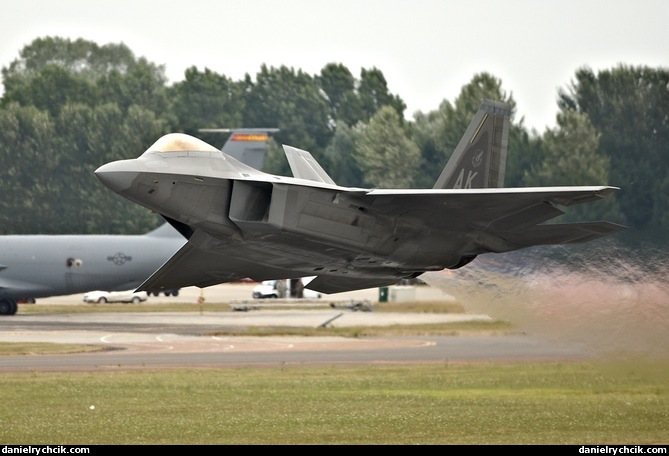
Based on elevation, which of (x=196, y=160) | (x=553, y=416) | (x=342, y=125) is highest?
(x=342, y=125)

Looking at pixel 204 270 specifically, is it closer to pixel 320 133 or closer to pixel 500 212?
pixel 500 212

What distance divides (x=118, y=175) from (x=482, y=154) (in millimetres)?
9423

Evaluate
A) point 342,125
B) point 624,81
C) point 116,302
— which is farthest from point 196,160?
point 342,125

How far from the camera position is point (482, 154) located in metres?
25.4

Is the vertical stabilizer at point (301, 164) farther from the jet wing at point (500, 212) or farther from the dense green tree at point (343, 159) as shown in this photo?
the dense green tree at point (343, 159)

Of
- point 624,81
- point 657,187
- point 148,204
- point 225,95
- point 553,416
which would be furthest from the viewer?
point 225,95

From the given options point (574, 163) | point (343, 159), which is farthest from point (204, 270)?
point (343, 159)

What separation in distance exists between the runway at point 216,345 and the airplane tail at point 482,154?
34.3 feet

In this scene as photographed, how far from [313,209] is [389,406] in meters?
9.13

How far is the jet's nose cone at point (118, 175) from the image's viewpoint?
18.7 m

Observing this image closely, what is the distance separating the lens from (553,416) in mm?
26609

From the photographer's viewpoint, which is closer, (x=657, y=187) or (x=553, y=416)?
(x=553, y=416)

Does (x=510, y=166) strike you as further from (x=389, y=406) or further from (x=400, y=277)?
(x=400, y=277)

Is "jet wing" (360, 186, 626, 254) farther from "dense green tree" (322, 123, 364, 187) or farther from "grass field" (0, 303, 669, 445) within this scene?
"dense green tree" (322, 123, 364, 187)
